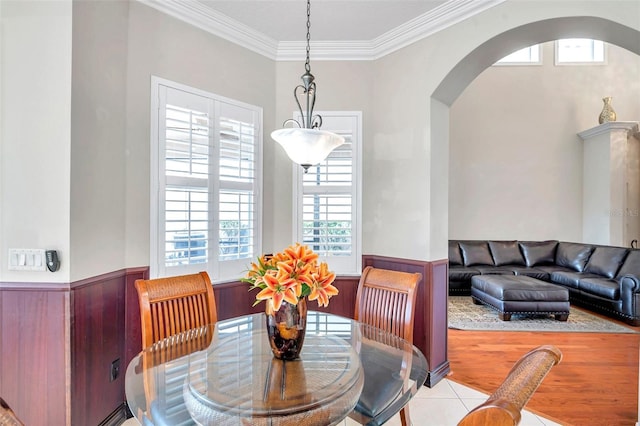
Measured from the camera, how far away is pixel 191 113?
249cm

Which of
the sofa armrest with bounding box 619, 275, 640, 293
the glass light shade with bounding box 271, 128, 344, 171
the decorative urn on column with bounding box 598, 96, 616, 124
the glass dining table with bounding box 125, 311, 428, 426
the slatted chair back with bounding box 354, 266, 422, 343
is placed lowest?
the sofa armrest with bounding box 619, 275, 640, 293

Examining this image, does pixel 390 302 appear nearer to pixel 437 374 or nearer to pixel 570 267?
pixel 437 374

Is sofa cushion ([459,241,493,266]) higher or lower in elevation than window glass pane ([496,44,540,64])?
lower

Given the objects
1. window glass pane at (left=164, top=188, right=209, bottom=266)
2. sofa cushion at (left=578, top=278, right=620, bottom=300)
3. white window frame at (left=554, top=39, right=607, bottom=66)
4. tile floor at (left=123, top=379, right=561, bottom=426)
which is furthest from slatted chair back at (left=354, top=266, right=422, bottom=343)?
white window frame at (left=554, top=39, right=607, bottom=66)

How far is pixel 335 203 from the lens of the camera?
3.01 metres

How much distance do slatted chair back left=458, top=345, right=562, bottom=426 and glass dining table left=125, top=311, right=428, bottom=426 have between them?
1.86 feet

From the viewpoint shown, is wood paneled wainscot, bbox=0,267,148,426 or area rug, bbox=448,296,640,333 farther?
area rug, bbox=448,296,640,333

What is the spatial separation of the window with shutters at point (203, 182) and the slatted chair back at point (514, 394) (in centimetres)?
227

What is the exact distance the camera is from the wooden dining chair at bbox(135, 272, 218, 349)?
171 centimetres

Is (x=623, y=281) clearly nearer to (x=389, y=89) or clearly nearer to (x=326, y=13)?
(x=389, y=89)

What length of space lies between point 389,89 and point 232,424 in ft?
9.22

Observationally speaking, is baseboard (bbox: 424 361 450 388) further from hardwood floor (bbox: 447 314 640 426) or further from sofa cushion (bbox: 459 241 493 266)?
sofa cushion (bbox: 459 241 493 266)

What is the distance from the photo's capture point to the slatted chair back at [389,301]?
189 cm

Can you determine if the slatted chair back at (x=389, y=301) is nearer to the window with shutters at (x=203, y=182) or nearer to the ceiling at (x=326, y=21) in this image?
the window with shutters at (x=203, y=182)
